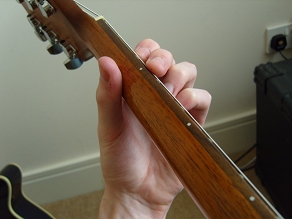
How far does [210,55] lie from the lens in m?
1.19

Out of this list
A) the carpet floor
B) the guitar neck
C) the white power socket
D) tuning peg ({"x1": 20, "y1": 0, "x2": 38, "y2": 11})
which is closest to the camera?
the guitar neck

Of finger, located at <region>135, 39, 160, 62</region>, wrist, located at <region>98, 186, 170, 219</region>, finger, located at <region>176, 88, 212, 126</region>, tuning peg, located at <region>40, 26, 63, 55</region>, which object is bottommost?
wrist, located at <region>98, 186, 170, 219</region>

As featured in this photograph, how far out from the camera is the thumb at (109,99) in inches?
18.6

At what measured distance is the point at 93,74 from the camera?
3.68 ft

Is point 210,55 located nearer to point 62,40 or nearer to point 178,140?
point 62,40

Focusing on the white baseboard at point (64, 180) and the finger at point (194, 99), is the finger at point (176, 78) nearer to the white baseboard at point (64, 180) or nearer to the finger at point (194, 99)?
the finger at point (194, 99)

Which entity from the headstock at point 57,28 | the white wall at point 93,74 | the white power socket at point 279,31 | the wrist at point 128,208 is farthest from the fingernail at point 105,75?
the white power socket at point 279,31

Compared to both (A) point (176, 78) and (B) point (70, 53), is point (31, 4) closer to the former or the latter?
(B) point (70, 53)

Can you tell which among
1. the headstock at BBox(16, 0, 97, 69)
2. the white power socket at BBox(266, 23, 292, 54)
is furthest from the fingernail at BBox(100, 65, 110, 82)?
the white power socket at BBox(266, 23, 292, 54)

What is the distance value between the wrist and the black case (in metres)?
0.49

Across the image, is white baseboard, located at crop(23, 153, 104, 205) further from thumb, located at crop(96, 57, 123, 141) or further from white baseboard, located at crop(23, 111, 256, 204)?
thumb, located at crop(96, 57, 123, 141)

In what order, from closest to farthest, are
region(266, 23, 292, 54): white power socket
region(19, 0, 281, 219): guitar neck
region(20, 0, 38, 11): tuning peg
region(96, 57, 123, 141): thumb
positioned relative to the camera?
region(19, 0, 281, 219): guitar neck < region(96, 57, 123, 141): thumb < region(20, 0, 38, 11): tuning peg < region(266, 23, 292, 54): white power socket

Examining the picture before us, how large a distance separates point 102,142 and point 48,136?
2.20 ft

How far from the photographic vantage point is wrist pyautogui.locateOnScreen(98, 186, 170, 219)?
645 mm
